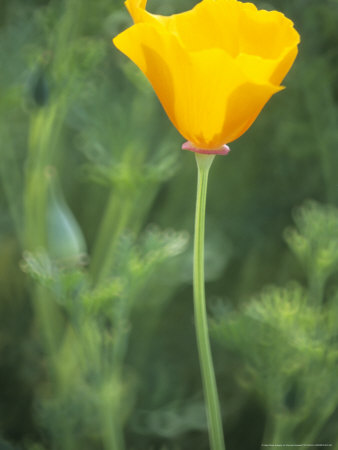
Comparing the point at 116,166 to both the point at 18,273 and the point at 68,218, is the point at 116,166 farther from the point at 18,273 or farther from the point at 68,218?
the point at 18,273

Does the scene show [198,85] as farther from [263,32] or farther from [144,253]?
[144,253]

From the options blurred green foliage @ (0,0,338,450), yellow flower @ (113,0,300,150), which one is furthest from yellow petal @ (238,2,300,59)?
blurred green foliage @ (0,0,338,450)

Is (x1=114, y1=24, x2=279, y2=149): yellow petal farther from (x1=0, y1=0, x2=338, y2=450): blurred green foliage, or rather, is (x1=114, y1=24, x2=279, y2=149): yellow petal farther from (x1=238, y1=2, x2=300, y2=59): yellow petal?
(x1=0, y1=0, x2=338, y2=450): blurred green foliage

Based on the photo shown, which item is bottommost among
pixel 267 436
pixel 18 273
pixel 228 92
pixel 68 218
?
pixel 267 436

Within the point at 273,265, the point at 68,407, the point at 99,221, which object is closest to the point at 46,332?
the point at 68,407

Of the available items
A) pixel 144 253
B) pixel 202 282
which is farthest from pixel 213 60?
pixel 144 253
